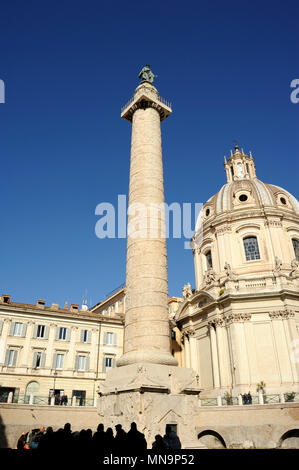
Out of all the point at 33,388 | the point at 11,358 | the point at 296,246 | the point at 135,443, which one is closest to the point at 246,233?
the point at 296,246

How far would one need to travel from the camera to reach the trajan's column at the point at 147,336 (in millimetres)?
14672

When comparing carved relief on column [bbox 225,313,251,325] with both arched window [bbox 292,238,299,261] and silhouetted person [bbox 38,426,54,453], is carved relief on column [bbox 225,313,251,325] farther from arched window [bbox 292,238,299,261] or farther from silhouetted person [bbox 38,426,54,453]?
silhouetted person [bbox 38,426,54,453]

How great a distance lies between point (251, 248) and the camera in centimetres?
4084

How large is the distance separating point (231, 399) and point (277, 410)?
373cm

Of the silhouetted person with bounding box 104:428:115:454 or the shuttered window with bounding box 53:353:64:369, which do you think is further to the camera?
the shuttered window with bounding box 53:353:64:369

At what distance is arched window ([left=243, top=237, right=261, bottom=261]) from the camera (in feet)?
132

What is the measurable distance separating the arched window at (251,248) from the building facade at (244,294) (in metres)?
0.11

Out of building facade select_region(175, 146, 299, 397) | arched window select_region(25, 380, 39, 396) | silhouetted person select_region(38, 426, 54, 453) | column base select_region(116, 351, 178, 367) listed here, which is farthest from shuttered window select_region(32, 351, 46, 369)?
silhouetted person select_region(38, 426, 54, 453)

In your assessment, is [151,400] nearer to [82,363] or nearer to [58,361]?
[58,361]

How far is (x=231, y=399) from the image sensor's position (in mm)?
26078

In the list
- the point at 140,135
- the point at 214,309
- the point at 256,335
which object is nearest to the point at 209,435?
the point at 256,335

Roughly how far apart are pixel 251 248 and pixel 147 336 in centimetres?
2720

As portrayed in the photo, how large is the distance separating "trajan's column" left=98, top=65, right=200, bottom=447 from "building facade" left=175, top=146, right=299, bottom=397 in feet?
57.0

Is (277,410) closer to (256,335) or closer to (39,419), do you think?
(256,335)
